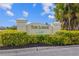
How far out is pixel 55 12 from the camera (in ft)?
23.9

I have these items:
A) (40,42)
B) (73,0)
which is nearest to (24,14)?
(40,42)

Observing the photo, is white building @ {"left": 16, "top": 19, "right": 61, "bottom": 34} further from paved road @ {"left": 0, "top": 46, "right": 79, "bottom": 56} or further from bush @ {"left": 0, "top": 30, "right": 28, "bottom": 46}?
paved road @ {"left": 0, "top": 46, "right": 79, "bottom": 56}

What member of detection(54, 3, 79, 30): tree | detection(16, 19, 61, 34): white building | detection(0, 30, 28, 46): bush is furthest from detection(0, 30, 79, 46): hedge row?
detection(54, 3, 79, 30): tree

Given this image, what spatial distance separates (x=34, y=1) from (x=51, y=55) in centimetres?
149

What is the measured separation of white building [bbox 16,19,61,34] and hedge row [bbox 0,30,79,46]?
0.36 feet

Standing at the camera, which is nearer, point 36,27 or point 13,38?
point 36,27

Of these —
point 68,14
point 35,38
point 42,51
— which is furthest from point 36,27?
point 68,14

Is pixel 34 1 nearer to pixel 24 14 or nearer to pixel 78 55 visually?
pixel 24 14

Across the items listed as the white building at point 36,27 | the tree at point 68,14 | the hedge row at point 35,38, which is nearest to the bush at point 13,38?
the hedge row at point 35,38

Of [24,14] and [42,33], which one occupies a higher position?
[24,14]

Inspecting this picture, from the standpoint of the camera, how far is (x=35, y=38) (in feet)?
24.2

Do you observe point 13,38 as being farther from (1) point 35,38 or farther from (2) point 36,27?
(2) point 36,27

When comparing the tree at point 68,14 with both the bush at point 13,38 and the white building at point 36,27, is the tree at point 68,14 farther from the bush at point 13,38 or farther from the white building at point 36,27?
the bush at point 13,38

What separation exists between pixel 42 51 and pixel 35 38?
15.5 inches
